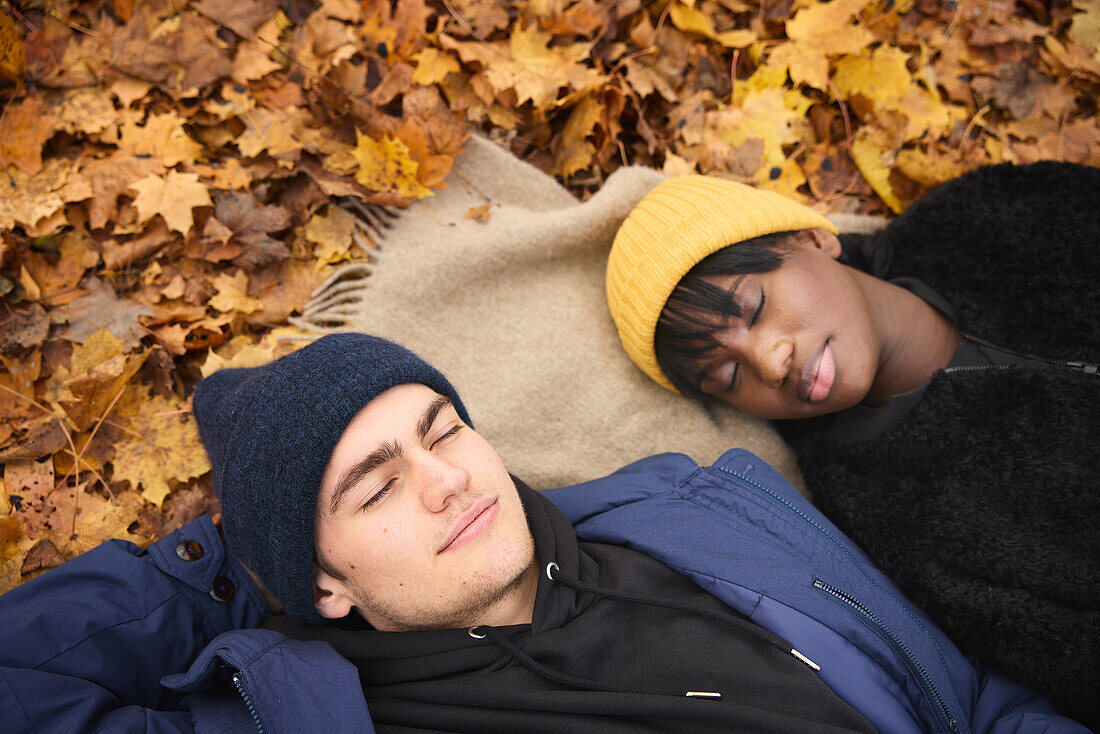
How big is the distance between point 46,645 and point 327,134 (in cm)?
225

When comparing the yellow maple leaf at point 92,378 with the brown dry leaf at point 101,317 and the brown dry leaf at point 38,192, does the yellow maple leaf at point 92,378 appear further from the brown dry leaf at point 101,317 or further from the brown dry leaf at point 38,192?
the brown dry leaf at point 38,192

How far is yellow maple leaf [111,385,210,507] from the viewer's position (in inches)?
98.7

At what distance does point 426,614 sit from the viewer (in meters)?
1.92

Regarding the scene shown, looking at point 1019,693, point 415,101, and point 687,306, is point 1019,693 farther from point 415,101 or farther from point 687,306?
point 415,101

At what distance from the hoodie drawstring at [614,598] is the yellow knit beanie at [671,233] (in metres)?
1.12

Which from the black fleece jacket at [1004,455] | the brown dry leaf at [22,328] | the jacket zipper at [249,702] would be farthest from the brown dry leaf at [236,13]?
the black fleece jacket at [1004,455]

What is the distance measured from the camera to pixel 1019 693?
2.13 meters

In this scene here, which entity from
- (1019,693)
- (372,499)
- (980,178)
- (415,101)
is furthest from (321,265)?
(1019,693)

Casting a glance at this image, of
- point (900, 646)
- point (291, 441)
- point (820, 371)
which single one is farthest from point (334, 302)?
point (900, 646)

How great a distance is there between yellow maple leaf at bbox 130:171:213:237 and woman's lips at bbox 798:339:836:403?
8.31 feet

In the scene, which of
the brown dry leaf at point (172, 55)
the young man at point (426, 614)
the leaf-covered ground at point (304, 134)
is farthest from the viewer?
the brown dry leaf at point (172, 55)

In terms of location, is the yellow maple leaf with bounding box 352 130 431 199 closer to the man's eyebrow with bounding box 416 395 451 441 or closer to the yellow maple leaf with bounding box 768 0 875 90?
the man's eyebrow with bounding box 416 395 451 441

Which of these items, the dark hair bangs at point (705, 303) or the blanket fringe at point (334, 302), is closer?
the dark hair bangs at point (705, 303)

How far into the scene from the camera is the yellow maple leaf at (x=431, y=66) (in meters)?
3.05
